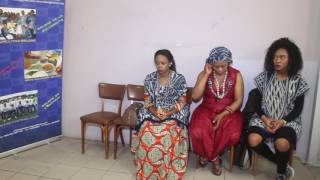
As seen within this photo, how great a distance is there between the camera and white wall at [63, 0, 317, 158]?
3.52m

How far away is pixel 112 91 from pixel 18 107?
1039mm

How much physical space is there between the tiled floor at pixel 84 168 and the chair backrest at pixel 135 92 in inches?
24.9

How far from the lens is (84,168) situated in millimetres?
3381

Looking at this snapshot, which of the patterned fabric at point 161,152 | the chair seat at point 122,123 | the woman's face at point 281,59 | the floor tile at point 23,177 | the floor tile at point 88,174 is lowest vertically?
the floor tile at point 23,177

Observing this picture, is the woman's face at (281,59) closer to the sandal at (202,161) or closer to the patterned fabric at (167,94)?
the patterned fabric at (167,94)

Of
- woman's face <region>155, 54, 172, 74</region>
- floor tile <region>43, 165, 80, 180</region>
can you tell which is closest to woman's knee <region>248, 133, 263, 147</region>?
woman's face <region>155, 54, 172, 74</region>

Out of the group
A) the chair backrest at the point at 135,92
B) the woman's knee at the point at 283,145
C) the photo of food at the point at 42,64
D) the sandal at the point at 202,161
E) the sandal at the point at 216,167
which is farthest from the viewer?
the chair backrest at the point at 135,92

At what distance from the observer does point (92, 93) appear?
418cm

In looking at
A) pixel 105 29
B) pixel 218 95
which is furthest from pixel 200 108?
pixel 105 29

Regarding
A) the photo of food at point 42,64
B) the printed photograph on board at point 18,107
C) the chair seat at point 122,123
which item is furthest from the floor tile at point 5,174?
the chair seat at point 122,123

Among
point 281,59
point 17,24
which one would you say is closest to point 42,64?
point 17,24

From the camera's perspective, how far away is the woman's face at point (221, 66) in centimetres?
329

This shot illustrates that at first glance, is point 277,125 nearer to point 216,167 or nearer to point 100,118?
point 216,167

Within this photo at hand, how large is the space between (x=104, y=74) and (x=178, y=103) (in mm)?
1183
